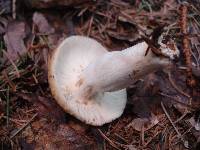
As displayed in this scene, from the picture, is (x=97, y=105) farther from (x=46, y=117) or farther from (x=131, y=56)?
(x=131, y=56)

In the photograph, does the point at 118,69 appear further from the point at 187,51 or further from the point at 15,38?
the point at 15,38

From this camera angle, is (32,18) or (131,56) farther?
(32,18)

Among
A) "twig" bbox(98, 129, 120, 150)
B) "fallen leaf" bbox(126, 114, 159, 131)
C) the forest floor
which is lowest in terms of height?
"twig" bbox(98, 129, 120, 150)

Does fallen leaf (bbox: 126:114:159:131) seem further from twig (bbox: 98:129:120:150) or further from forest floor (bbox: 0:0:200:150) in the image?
twig (bbox: 98:129:120:150)

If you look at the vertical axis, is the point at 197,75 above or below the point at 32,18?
below

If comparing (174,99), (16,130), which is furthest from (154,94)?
(16,130)

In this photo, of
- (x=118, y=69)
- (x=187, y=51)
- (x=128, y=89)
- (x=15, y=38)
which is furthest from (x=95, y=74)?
(x=15, y=38)

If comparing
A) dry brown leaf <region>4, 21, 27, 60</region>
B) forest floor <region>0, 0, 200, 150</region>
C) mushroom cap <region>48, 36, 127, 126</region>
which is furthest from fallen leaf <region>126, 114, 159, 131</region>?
dry brown leaf <region>4, 21, 27, 60</region>
